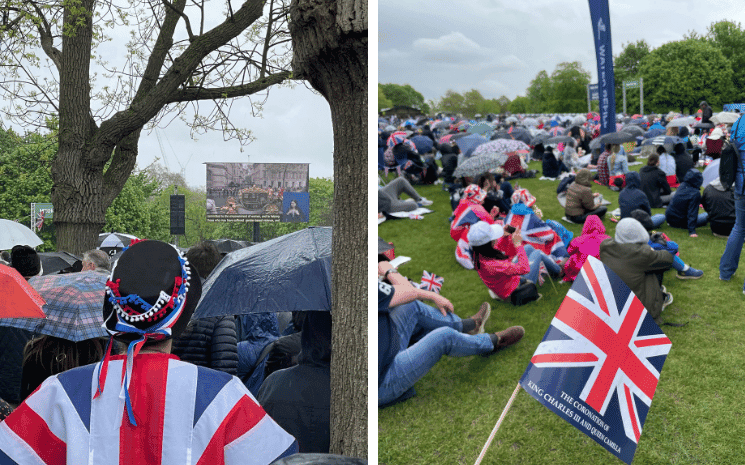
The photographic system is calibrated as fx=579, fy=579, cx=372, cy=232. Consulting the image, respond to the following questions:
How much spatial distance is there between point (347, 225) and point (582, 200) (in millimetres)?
7912

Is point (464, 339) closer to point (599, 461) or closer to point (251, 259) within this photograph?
point (599, 461)

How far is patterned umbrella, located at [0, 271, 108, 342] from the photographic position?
9.75 ft

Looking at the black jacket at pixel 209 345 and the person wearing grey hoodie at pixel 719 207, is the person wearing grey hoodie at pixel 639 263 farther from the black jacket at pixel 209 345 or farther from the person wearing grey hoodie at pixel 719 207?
the black jacket at pixel 209 345

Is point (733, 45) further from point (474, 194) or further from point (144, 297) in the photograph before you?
point (144, 297)

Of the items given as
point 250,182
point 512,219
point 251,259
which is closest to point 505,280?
point 512,219

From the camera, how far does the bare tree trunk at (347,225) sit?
8.45 ft

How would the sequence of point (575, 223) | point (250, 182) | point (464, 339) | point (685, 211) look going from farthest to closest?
point (250, 182) < point (575, 223) < point (685, 211) < point (464, 339)

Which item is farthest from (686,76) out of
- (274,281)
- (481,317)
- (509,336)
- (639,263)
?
(274,281)

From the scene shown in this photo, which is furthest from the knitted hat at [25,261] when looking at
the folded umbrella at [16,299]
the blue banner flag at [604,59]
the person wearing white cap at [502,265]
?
the blue banner flag at [604,59]

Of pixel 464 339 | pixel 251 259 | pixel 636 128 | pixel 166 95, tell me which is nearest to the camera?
pixel 251 259

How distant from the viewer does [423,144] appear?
1648 centimetres

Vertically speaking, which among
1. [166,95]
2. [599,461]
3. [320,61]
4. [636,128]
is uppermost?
[636,128]

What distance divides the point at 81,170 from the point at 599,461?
23.3ft

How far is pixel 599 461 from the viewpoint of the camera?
12.1ft
